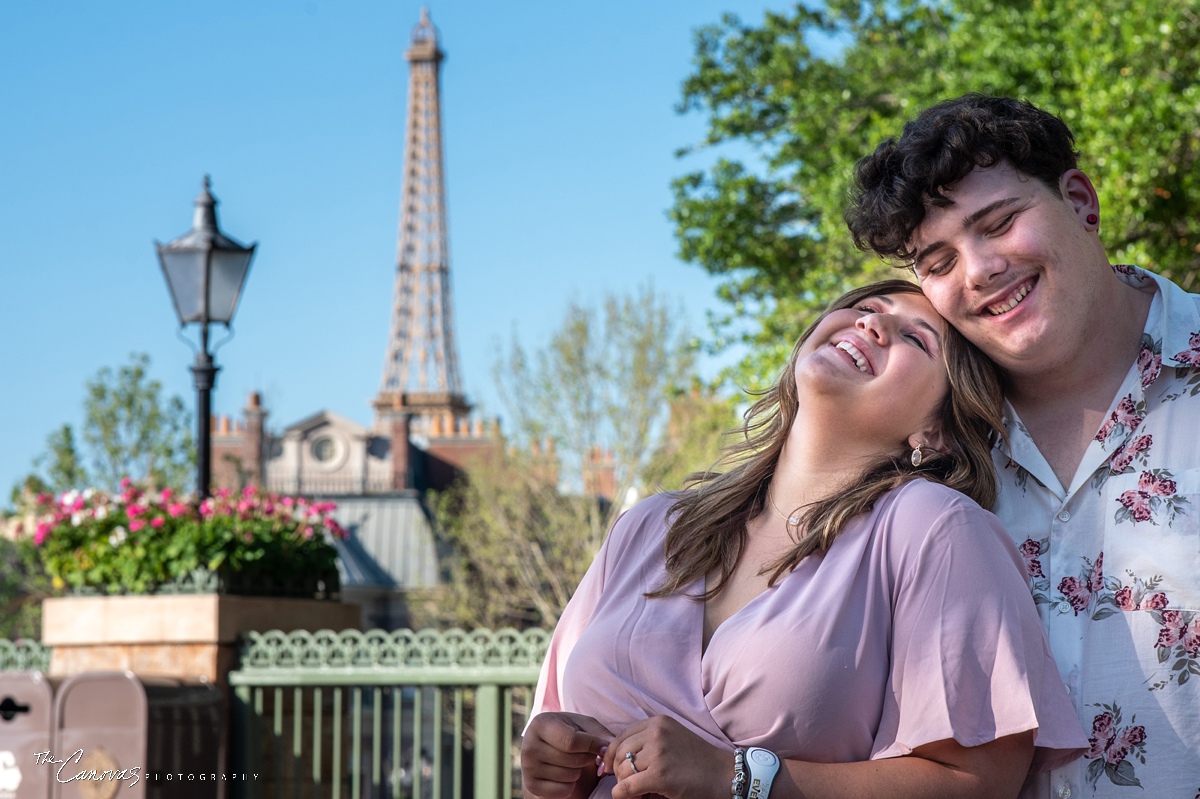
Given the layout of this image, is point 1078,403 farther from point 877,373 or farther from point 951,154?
point 951,154

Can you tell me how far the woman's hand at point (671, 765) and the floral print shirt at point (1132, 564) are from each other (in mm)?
594

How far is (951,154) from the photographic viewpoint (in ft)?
7.06

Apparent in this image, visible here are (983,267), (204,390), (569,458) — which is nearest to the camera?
(983,267)

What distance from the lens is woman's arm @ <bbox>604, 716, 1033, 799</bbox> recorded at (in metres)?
1.81

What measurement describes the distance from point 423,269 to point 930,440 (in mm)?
79500

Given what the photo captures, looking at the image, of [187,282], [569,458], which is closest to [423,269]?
[569,458]

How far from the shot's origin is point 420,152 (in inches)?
3098

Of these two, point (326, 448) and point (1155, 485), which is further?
point (326, 448)

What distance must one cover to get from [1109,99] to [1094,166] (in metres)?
0.63

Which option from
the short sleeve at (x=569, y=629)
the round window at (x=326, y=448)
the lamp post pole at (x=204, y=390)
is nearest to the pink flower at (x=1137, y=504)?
the short sleeve at (x=569, y=629)

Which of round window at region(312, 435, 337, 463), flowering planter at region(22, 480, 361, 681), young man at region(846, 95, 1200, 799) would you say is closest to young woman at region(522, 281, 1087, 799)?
young man at region(846, 95, 1200, 799)

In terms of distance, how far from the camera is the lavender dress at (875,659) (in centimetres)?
183

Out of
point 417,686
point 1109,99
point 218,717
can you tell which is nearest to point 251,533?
point 218,717

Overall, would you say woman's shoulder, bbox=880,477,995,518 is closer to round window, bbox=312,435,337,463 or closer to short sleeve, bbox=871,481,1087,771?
short sleeve, bbox=871,481,1087,771
